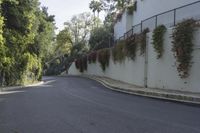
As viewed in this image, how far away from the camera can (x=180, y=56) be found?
77.5ft

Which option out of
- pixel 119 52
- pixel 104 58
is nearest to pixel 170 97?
pixel 119 52

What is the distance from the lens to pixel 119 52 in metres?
39.5

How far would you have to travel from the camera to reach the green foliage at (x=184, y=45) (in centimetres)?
2312

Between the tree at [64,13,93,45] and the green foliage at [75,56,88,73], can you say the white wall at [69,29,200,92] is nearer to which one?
the green foliage at [75,56,88,73]

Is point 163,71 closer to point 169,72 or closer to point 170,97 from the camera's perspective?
point 169,72

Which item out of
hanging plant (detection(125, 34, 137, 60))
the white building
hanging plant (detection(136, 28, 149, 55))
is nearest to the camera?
the white building

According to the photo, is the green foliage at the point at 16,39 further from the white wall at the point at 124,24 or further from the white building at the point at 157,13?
the white building at the point at 157,13

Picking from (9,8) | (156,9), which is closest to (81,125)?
(156,9)

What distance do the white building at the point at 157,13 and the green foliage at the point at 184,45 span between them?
5.42ft

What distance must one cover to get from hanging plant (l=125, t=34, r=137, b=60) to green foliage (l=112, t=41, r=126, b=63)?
4.76 feet

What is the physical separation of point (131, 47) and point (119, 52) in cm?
592

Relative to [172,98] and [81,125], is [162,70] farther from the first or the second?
[81,125]

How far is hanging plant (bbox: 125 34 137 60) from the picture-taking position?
108 ft

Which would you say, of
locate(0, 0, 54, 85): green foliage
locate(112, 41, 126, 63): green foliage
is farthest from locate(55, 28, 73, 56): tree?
locate(112, 41, 126, 63): green foliage
